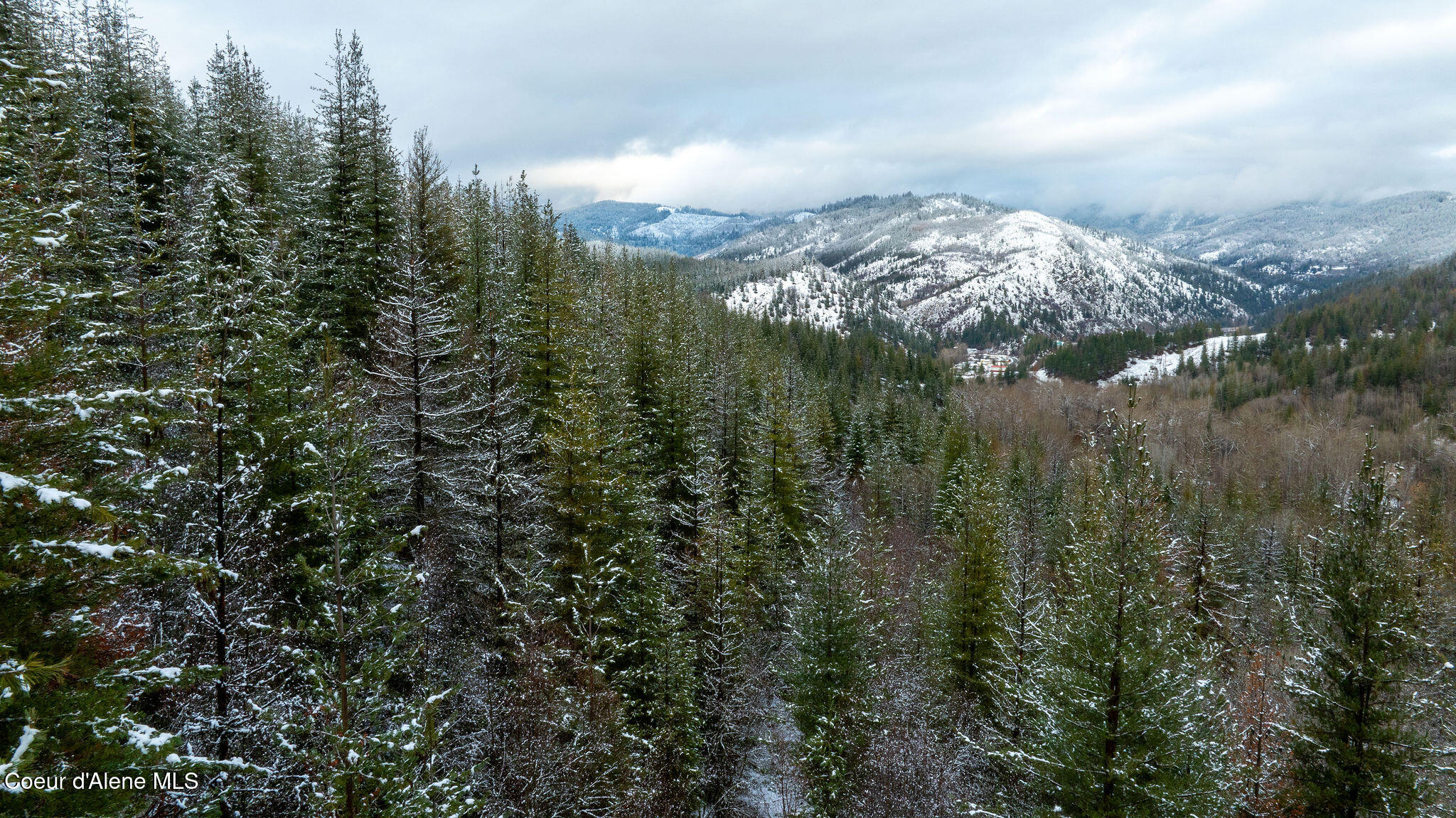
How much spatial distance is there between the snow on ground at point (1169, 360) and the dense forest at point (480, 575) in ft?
530

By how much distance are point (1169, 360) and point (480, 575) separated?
229 meters

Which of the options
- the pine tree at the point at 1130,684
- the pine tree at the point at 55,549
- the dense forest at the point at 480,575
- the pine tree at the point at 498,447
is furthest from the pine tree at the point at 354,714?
the pine tree at the point at 1130,684

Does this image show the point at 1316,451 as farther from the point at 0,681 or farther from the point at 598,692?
the point at 0,681

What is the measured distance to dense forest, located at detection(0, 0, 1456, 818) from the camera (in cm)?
781

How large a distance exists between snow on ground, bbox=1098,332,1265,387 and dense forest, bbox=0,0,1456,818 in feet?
530

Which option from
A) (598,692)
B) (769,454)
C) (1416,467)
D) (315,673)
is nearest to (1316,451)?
(1416,467)

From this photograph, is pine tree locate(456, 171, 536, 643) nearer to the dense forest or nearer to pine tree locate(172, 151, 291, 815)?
the dense forest

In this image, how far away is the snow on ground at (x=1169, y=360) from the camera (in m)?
174

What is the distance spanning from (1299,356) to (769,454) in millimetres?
176093

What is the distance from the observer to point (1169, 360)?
19088 cm

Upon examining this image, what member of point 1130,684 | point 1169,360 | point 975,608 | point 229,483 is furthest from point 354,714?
point 1169,360

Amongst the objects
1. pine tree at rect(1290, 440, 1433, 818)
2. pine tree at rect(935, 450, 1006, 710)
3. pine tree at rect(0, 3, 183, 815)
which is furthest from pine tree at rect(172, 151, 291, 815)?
pine tree at rect(935, 450, 1006, 710)

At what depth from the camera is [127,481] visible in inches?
298

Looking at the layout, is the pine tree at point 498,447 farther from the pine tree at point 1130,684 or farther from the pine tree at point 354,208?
the pine tree at point 1130,684
